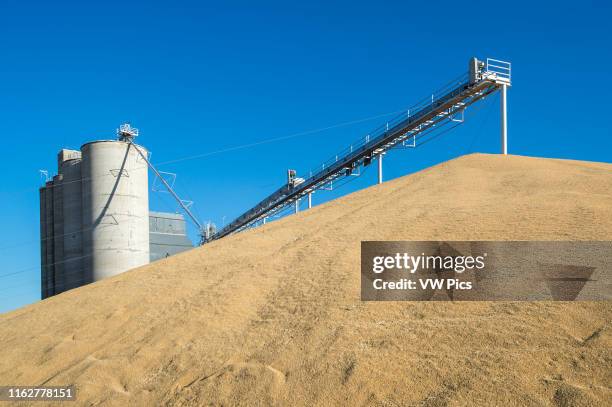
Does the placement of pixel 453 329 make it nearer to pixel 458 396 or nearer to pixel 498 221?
pixel 458 396

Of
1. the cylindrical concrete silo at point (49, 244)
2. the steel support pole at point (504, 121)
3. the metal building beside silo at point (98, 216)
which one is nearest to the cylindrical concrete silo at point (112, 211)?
the metal building beside silo at point (98, 216)

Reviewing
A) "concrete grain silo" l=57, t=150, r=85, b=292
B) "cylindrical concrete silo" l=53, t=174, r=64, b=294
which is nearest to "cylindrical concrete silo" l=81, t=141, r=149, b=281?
"concrete grain silo" l=57, t=150, r=85, b=292

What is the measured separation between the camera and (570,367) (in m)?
7.28

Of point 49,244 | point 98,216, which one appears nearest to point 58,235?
point 49,244

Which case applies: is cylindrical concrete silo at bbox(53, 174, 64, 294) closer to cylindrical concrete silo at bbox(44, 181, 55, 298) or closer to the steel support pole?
cylindrical concrete silo at bbox(44, 181, 55, 298)

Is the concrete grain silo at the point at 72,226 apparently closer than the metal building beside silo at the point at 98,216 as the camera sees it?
No

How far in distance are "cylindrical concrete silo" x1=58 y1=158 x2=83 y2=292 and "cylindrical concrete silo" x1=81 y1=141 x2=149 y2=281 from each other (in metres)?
0.73

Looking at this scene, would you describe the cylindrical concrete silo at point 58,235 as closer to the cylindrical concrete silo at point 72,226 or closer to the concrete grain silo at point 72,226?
the concrete grain silo at point 72,226

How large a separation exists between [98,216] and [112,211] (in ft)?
2.90

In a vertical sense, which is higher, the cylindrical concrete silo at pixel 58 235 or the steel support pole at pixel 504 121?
the steel support pole at pixel 504 121

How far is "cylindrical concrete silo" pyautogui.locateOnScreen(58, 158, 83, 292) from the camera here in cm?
3306

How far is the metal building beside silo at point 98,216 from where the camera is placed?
31.9 m

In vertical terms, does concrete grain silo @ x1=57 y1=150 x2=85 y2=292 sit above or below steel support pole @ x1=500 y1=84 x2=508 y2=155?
below

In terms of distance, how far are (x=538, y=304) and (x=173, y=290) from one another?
9335mm
